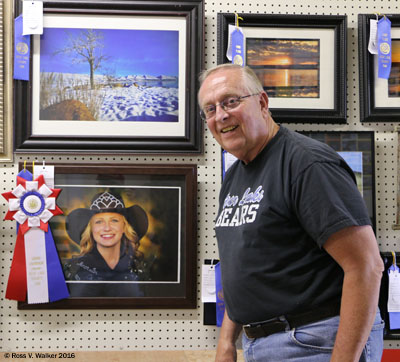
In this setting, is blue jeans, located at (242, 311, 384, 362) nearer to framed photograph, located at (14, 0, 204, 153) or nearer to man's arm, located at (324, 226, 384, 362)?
man's arm, located at (324, 226, 384, 362)

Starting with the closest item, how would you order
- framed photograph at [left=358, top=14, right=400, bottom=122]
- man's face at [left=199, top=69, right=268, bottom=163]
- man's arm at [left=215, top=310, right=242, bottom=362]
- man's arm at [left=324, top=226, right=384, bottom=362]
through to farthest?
1. man's arm at [left=324, top=226, right=384, bottom=362]
2. man's face at [left=199, top=69, right=268, bottom=163]
3. man's arm at [left=215, top=310, right=242, bottom=362]
4. framed photograph at [left=358, top=14, right=400, bottom=122]

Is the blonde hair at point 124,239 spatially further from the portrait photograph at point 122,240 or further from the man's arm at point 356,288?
the man's arm at point 356,288

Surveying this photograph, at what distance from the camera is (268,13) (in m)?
1.78

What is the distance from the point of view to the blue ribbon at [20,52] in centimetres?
170

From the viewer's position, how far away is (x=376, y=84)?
1783mm

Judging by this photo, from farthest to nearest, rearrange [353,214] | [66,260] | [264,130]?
[66,260], [264,130], [353,214]

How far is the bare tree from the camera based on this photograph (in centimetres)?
174

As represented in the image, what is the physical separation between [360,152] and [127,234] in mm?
871

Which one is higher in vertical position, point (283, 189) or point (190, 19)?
point (190, 19)

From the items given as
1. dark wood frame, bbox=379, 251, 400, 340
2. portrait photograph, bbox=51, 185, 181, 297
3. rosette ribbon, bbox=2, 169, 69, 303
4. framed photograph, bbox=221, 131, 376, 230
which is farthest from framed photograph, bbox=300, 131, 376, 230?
rosette ribbon, bbox=2, 169, 69, 303

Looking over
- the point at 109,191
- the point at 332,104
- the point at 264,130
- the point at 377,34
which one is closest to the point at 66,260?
the point at 109,191

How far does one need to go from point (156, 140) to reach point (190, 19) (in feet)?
1.46

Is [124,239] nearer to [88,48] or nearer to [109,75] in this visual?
[109,75]

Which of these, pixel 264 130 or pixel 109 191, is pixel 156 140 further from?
pixel 264 130
